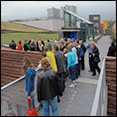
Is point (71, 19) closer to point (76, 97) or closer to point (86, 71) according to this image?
point (86, 71)

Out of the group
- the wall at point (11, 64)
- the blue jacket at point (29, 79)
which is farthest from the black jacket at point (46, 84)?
the wall at point (11, 64)

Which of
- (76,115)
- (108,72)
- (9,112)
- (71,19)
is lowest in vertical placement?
(76,115)

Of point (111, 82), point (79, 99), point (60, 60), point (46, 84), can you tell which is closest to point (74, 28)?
point (111, 82)

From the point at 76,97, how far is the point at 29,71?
2313 millimetres

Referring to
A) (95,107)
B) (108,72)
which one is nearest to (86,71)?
(108,72)

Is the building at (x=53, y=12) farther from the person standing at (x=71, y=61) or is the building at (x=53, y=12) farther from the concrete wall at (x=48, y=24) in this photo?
the person standing at (x=71, y=61)

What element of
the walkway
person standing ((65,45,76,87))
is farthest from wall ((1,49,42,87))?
the walkway

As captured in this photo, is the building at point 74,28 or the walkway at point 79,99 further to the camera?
the building at point 74,28

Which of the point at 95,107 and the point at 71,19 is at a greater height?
the point at 71,19

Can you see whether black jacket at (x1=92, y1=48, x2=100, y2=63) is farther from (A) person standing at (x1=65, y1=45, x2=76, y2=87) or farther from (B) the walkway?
(A) person standing at (x1=65, y1=45, x2=76, y2=87)

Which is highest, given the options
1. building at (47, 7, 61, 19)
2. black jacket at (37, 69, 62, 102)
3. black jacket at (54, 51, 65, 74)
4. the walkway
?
building at (47, 7, 61, 19)

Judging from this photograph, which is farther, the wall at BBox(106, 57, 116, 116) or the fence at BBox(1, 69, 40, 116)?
the wall at BBox(106, 57, 116, 116)

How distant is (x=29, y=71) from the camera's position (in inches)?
153

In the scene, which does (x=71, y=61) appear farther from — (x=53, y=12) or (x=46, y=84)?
(x=53, y=12)
